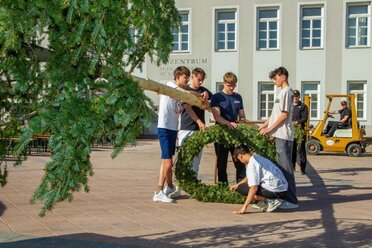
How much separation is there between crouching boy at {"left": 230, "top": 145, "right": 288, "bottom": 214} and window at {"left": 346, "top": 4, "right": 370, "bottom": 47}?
22325 millimetres

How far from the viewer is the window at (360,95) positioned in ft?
94.3

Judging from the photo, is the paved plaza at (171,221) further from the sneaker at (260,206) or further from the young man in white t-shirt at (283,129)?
the young man in white t-shirt at (283,129)

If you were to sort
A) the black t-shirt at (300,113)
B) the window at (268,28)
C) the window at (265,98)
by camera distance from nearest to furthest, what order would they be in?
the black t-shirt at (300,113)
the window at (268,28)
the window at (265,98)

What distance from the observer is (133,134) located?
12.8 ft

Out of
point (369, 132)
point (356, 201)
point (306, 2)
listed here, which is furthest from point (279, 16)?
point (356, 201)

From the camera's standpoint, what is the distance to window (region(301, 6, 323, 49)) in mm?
29344

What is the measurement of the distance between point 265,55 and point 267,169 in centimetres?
2251

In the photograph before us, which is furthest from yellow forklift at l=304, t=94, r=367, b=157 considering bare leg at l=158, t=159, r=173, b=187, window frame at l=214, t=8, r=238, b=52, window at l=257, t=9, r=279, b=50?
bare leg at l=158, t=159, r=173, b=187

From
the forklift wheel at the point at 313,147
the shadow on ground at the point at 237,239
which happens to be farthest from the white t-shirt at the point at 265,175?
the forklift wheel at the point at 313,147

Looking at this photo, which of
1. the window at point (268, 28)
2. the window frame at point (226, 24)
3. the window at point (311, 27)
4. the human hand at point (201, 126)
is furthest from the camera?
the window frame at point (226, 24)

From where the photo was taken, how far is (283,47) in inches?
1166

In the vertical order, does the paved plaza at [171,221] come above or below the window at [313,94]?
below

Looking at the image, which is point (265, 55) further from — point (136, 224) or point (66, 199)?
point (66, 199)

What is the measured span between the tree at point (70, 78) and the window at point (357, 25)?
2636cm
